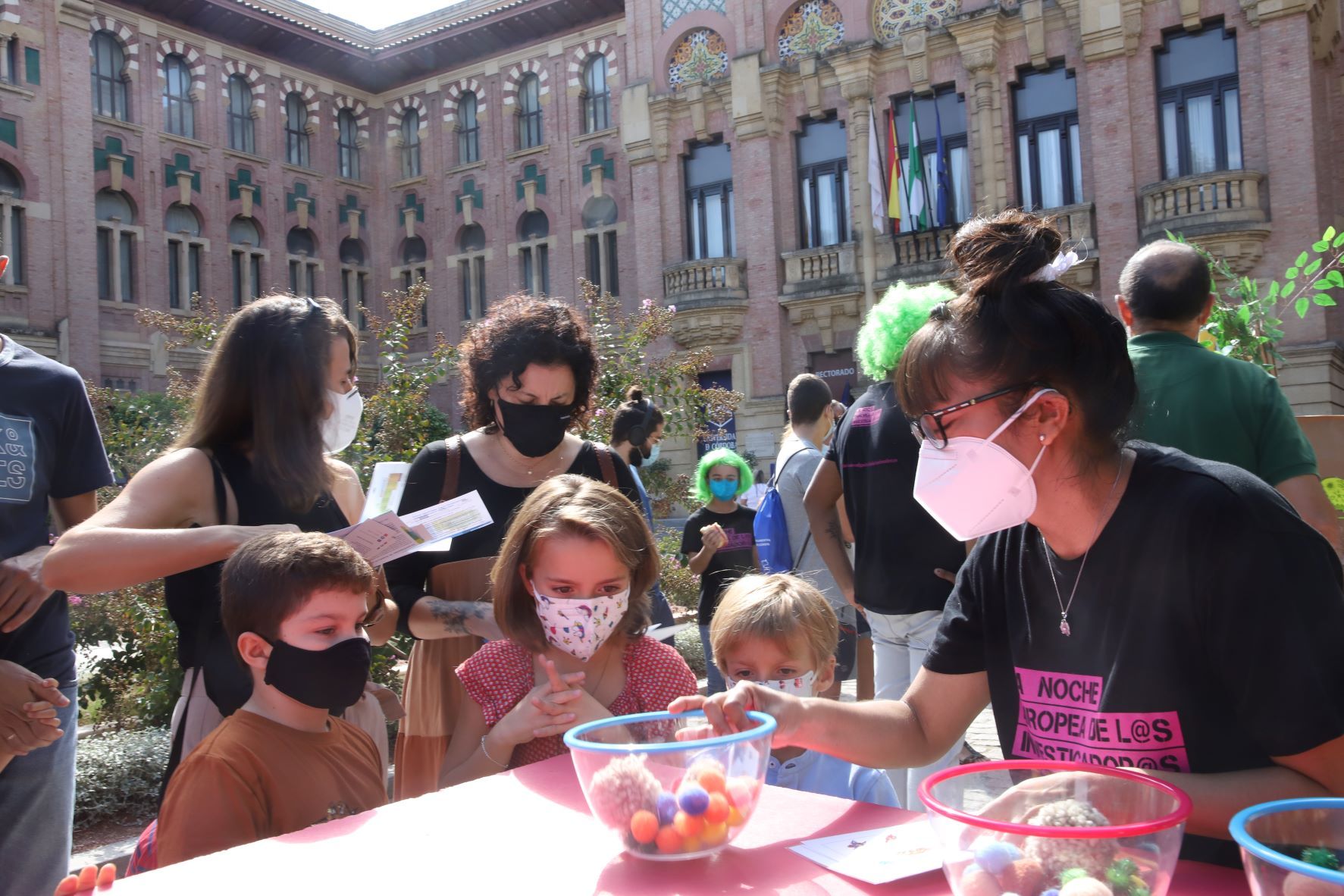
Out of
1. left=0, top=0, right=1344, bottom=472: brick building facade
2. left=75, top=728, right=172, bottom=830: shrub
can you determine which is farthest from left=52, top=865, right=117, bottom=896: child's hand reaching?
left=0, top=0, right=1344, bottom=472: brick building facade

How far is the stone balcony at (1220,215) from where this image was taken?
1742 centimetres

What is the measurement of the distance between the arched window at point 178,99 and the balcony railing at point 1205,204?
21.6 metres

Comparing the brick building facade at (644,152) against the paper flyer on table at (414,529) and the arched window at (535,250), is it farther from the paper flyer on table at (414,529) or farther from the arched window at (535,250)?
the paper flyer on table at (414,529)

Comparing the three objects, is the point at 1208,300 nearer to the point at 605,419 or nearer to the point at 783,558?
the point at 783,558

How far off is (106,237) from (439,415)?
17376 mm

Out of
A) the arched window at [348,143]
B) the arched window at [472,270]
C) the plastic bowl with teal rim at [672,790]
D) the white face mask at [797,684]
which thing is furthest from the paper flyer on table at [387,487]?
the arched window at [348,143]

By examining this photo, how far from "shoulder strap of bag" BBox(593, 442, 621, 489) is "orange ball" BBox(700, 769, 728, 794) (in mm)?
1873

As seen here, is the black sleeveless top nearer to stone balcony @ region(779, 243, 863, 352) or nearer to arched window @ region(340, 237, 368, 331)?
stone balcony @ region(779, 243, 863, 352)

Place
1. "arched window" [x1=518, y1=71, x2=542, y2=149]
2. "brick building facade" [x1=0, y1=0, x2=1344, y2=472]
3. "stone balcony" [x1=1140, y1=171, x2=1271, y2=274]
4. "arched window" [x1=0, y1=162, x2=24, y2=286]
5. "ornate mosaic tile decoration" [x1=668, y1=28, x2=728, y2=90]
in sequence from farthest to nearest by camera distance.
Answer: "arched window" [x1=518, y1=71, x2=542, y2=149]
"ornate mosaic tile decoration" [x1=668, y1=28, x2=728, y2=90]
"arched window" [x1=0, y1=162, x2=24, y2=286]
"brick building facade" [x1=0, y1=0, x2=1344, y2=472]
"stone balcony" [x1=1140, y1=171, x2=1271, y2=274]

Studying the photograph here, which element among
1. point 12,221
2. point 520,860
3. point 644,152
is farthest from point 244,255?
point 520,860

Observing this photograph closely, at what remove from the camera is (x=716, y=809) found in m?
1.55

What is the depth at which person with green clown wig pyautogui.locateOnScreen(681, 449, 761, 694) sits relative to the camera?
21.7 feet

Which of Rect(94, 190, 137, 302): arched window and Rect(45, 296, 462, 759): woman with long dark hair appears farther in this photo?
Rect(94, 190, 137, 302): arched window

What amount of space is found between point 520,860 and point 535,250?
26285mm
